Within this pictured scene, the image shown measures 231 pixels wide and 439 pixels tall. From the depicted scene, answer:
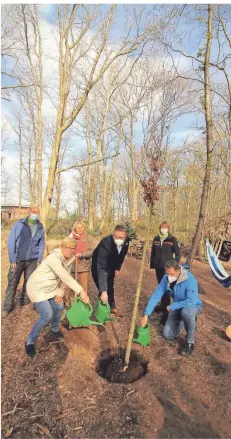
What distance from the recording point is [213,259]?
271 inches

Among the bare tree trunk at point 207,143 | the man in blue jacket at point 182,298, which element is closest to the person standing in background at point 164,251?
the man in blue jacket at point 182,298

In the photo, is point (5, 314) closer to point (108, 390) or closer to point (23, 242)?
point (23, 242)

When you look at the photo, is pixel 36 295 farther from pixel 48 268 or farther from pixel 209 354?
pixel 209 354

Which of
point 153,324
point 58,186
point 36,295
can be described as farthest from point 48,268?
point 58,186

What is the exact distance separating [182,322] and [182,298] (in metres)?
0.42

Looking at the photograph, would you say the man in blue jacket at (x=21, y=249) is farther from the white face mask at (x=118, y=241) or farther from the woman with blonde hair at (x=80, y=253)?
the white face mask at (x=118, y=241)

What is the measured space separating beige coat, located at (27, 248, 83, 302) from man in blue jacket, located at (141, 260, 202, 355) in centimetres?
114

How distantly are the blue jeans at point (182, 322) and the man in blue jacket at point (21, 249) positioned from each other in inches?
95.1

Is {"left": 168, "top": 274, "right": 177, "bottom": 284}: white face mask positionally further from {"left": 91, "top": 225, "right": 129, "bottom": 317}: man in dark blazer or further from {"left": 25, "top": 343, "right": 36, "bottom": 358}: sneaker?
{"left": 25, "top": 343, "right": 36, "bottom": 358}: sneaker

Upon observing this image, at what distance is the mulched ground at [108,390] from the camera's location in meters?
2.71

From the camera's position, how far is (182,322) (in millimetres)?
4336

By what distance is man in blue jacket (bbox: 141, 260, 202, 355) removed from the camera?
3.99 metres

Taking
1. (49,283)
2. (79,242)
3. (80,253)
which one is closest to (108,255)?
(80,253)

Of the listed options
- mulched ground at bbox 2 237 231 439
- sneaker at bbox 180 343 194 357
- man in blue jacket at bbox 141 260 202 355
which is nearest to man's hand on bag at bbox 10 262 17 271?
mulched ground at bbox 2 237 231 439
